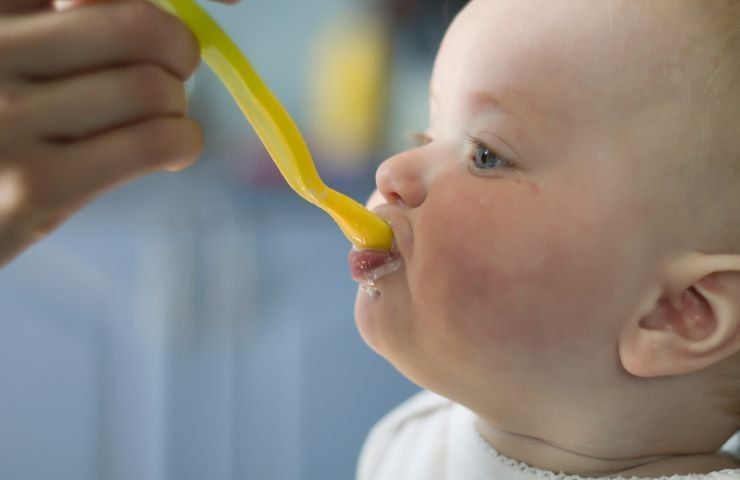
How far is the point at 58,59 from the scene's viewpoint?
0.48 metres

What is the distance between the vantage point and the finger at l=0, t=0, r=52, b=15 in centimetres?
50

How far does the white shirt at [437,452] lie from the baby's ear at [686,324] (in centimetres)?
9

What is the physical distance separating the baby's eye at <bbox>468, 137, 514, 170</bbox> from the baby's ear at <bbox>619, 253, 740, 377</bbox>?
131 millimetres

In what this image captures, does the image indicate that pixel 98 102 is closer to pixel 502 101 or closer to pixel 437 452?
pixel 502 101

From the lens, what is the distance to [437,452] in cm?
81

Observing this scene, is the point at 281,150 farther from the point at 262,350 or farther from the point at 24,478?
the point at 24,478

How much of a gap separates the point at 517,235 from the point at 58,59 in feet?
0.99

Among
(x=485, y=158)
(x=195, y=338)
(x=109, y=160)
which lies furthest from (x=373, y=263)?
(x=195, y=338)

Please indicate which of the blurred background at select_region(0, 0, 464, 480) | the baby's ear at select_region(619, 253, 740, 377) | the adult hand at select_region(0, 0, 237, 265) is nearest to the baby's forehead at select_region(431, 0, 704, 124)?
the baby's ear at select_region(619, 253, 740, 377)

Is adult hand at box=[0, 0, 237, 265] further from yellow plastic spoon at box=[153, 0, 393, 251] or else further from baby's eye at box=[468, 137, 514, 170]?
baby's eye at box=[468, 137, 514, 170]

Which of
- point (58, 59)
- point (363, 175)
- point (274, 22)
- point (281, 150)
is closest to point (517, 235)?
point (281, 150)

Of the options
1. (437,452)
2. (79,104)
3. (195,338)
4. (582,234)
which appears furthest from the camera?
(195,338)

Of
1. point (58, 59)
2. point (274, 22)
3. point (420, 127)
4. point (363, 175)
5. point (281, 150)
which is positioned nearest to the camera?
point (58, 59)

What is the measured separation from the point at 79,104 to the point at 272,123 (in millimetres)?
131
